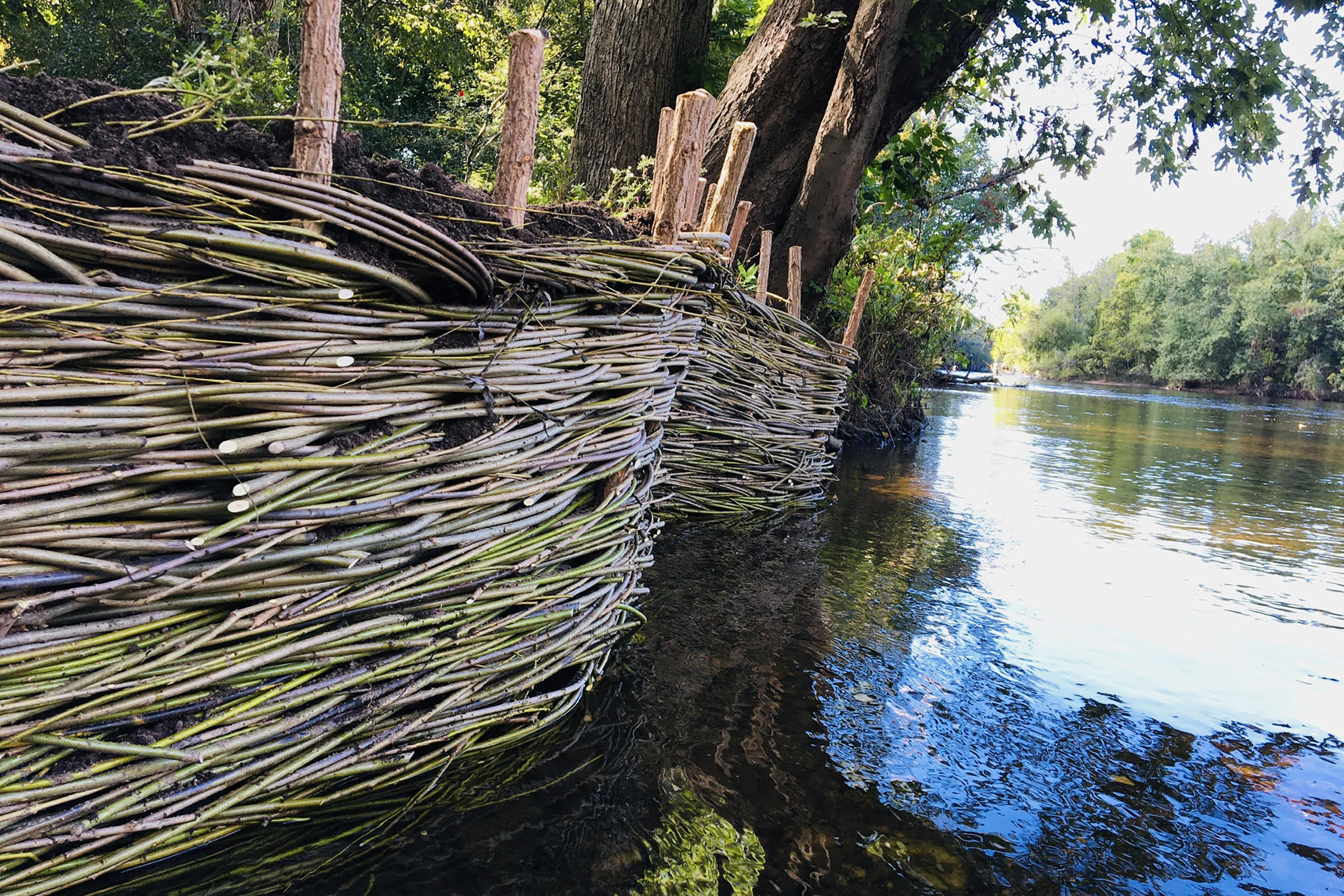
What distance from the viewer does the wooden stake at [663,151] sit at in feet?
10.1

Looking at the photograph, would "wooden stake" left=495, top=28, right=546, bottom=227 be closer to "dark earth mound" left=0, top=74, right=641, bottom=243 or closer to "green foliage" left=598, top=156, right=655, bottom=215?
"dark earth mound" left=0, top=74, right=641, bottom=243

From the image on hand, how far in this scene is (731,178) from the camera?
348 cm

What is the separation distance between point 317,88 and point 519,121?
0.67 metres

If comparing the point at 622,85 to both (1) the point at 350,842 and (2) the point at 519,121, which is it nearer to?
(2) the point at 519,121

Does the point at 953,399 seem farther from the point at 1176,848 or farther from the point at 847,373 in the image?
the point at 1176,848

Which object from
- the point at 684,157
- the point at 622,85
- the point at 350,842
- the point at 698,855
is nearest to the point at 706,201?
the point at 684,157

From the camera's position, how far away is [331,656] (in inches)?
Answer: 62.2

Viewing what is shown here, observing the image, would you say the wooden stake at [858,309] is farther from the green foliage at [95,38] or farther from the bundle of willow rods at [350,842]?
the green foliage at [95,38]

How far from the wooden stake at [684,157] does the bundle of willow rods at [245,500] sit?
97cm

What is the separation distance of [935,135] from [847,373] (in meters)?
3.68

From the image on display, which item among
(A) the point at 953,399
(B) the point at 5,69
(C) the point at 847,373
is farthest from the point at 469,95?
(A) the point at 953,399

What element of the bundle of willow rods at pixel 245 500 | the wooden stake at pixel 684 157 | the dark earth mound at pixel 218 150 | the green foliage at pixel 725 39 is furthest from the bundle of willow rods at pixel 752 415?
the green foliage at pixel 725 39

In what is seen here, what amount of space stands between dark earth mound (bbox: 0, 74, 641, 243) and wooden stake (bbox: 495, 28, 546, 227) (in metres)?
0.06

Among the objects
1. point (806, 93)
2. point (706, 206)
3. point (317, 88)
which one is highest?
point (806, 93)
